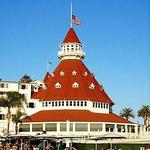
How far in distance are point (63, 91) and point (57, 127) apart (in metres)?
8.53

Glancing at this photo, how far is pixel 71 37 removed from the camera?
336 feet

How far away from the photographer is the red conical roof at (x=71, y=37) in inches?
3984

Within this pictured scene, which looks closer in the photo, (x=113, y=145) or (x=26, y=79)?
(x=113, y=145)

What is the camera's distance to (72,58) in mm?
99375

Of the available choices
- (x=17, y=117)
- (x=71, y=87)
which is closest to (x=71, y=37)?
(x=71, y=87)

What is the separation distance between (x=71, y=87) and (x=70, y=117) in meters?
8.29

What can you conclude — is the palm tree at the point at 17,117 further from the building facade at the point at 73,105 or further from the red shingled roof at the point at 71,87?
the red shingled roof at the point at 71,87

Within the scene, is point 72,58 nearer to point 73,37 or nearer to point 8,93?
point 73,37

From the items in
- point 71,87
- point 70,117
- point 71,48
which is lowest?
point 70,117

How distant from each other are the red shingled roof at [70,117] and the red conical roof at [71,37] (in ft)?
60.4

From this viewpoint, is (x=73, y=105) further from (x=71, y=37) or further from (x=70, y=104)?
(x=71, y=37)

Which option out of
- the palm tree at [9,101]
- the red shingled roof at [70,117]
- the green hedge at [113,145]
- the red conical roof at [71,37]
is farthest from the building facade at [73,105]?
the green hedge at [113,145]

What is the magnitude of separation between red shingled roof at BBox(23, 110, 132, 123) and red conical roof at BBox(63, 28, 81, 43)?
60.4ft

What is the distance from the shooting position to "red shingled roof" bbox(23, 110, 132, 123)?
8494cm
